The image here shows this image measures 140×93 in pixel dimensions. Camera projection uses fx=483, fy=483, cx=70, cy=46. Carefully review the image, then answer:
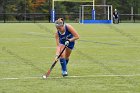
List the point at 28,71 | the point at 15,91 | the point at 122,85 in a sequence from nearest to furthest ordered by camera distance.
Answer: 1. the point at 15,91
2. the point at 122,85
3. the point at 28,71

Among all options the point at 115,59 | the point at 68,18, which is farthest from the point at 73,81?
the point at 68,18

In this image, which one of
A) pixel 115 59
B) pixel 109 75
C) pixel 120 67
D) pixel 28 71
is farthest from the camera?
pixel 115 59

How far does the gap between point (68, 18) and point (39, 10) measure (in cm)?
1006

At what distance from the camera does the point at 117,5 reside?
73812mm

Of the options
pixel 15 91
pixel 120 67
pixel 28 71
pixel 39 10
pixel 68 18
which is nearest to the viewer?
pixel 15 91

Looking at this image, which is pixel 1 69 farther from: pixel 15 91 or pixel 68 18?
pixel 68 18

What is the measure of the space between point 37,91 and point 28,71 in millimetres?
3265

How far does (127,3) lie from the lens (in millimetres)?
72375

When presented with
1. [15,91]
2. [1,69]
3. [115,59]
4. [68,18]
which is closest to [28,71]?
[1,69]

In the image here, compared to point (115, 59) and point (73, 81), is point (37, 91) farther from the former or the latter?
point (115, 59)

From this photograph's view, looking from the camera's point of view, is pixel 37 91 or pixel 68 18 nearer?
pixel 37 91

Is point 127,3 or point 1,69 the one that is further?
point 127,3

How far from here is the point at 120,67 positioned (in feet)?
44.3

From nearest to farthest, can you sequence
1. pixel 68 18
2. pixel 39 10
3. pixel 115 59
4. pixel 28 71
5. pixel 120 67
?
pixel 28 71 → pixel 120 67 → pixel 115 59 → pixel 68 18 → pixel 39 10
